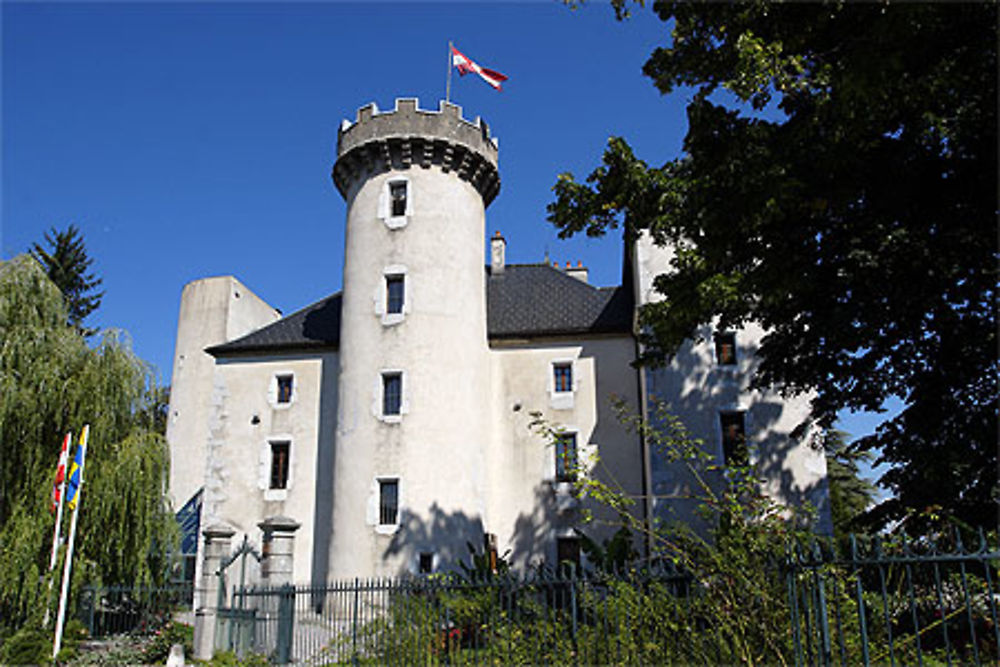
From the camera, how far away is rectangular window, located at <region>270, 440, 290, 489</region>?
21.3m

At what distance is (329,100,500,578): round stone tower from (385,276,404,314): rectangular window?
0.03m

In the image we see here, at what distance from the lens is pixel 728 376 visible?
62.7ft

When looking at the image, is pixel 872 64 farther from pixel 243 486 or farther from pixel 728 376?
pixel 243 486

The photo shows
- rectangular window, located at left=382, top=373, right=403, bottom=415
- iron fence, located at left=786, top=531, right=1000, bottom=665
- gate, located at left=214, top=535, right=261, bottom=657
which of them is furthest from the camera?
rectangular window, located at left=382, top=373, right=403, bottom=415

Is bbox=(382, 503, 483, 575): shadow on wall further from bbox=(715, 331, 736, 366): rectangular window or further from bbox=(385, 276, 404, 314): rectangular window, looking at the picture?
bbox=(715, 331, 736, 366): rectangular window

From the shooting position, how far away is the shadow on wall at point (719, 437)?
1780 cm

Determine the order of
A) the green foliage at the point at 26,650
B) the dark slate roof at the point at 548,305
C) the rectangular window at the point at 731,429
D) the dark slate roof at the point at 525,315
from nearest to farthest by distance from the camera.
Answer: the green foliage at the point at 26,650 < the rectangular window at the point at 731,429 < the dark slate roof at the point at 548,305 < the dark slate roof at the point at 525,315

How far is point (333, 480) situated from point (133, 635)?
21.3 feet

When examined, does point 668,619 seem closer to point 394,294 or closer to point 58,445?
point 58,445

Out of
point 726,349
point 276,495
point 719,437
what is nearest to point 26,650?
point 276,495

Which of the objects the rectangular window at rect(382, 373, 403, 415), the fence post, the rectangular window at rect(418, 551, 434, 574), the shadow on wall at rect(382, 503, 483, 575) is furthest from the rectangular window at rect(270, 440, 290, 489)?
the fence post

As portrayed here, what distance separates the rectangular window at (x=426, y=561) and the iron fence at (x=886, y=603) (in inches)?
420

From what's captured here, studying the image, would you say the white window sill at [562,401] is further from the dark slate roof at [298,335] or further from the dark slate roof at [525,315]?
the dark slate roof at [298,335]

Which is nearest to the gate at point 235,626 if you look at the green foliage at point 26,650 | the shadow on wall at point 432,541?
the green foliage at point 26,650
